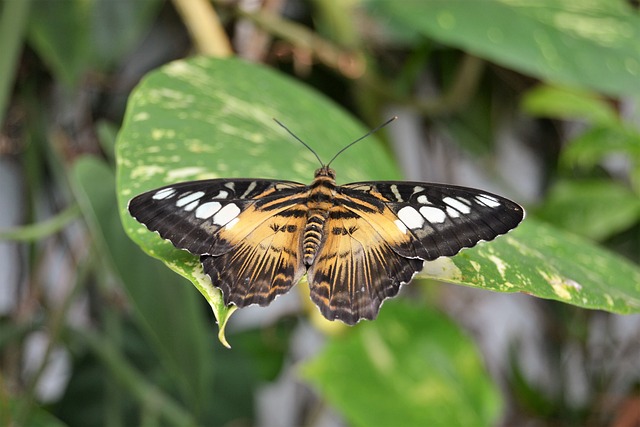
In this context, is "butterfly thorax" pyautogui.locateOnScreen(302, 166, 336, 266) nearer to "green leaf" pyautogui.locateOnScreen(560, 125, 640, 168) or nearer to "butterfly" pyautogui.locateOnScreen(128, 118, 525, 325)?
"butterfly" pyautogui.locateOnScreen(128, 118, 525, 325)

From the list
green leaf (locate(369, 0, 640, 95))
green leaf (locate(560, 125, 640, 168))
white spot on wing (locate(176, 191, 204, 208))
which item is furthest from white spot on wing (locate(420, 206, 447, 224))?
green leaf (locate(560, 125, 640, 168))

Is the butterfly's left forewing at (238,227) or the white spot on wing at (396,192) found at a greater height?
the white spot on wing at (396,192)

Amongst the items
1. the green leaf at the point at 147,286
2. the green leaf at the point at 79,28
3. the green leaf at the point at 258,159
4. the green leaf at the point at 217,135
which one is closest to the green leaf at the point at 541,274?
the green leaf at the point at 258,159

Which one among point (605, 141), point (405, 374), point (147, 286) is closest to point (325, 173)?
point (147, 286)

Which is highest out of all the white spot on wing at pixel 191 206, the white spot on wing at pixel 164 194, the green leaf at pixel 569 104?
the white spot on wing at pixel 164 194

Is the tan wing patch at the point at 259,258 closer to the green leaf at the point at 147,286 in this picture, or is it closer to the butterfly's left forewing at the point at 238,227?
the butterfly's left forewing at the point at 238,227

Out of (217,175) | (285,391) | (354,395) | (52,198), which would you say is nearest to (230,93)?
(217,175)
